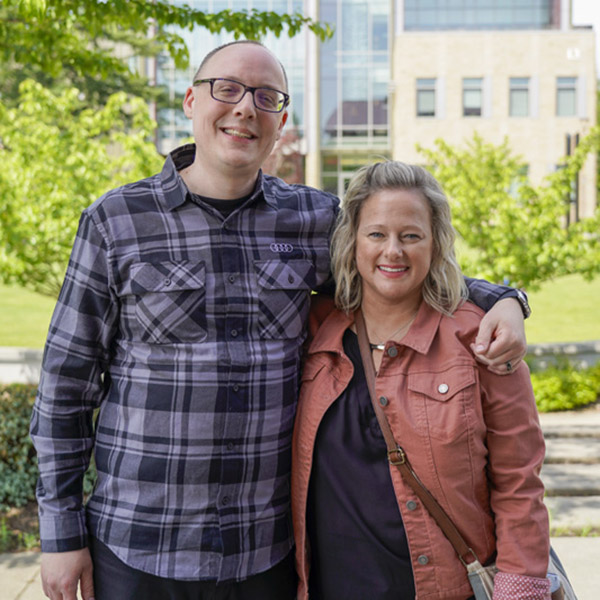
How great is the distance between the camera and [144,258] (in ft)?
7.66

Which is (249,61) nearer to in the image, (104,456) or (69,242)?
(104,456)

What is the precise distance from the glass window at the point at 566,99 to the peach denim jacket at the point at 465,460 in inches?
1329

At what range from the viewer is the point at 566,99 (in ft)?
109

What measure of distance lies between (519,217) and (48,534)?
7.98 meters

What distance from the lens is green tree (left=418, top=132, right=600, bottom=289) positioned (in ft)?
30.1

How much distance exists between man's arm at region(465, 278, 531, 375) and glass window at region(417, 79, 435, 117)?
32.3m

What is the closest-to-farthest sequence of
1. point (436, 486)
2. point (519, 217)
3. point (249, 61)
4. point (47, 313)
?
point (436, 486) < point (249, 61) < point (519, 217) < point (47, 313)

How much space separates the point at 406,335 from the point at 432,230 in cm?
37

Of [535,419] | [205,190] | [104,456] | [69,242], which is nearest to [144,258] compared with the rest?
[205,190]

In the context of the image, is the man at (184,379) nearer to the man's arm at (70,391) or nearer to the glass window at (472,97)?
the man's arm at (70,391)

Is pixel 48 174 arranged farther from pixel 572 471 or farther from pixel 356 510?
pixel 356 510

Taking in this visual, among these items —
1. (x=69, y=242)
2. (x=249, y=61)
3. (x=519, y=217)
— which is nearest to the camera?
(x=249, y=61)

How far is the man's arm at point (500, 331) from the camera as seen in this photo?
222 cm

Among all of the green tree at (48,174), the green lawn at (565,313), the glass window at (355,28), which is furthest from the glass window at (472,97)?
the green tree at (48,174)
